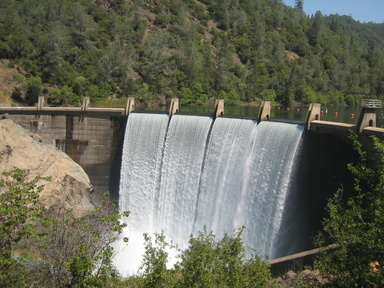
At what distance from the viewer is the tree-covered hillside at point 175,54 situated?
158 ft

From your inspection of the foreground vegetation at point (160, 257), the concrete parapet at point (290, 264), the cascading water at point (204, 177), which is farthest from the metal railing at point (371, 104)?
the concrete parapet at point (290, 264)

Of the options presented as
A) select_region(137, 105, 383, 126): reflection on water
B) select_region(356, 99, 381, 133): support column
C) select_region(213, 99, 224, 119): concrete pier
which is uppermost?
select_region(356, 99, 381, 133): support column

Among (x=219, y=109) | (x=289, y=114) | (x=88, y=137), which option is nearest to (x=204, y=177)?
(x=219, y=109)

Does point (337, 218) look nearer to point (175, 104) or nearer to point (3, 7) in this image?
point (175, 104)

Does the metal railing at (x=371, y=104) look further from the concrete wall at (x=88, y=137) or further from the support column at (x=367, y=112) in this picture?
the concrete wall at (x=88, y=137)

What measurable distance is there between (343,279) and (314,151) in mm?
7315

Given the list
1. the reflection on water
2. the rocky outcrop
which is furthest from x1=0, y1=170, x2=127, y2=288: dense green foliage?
the reflection on water

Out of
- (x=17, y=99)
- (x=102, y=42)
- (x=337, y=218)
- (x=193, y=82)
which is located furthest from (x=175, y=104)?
(x=102, y=42)

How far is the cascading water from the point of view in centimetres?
1641

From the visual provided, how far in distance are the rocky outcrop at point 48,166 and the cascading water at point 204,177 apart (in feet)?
9.75

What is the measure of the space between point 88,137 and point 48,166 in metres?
4.19

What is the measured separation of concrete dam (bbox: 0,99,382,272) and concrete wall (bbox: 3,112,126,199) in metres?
0.07

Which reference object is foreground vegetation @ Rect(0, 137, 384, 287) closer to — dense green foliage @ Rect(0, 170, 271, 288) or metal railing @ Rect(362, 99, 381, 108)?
dense green foliage @ Rect(0, 170, 271, 288)

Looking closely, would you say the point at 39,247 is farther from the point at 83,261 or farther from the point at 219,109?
the point at 219,109
